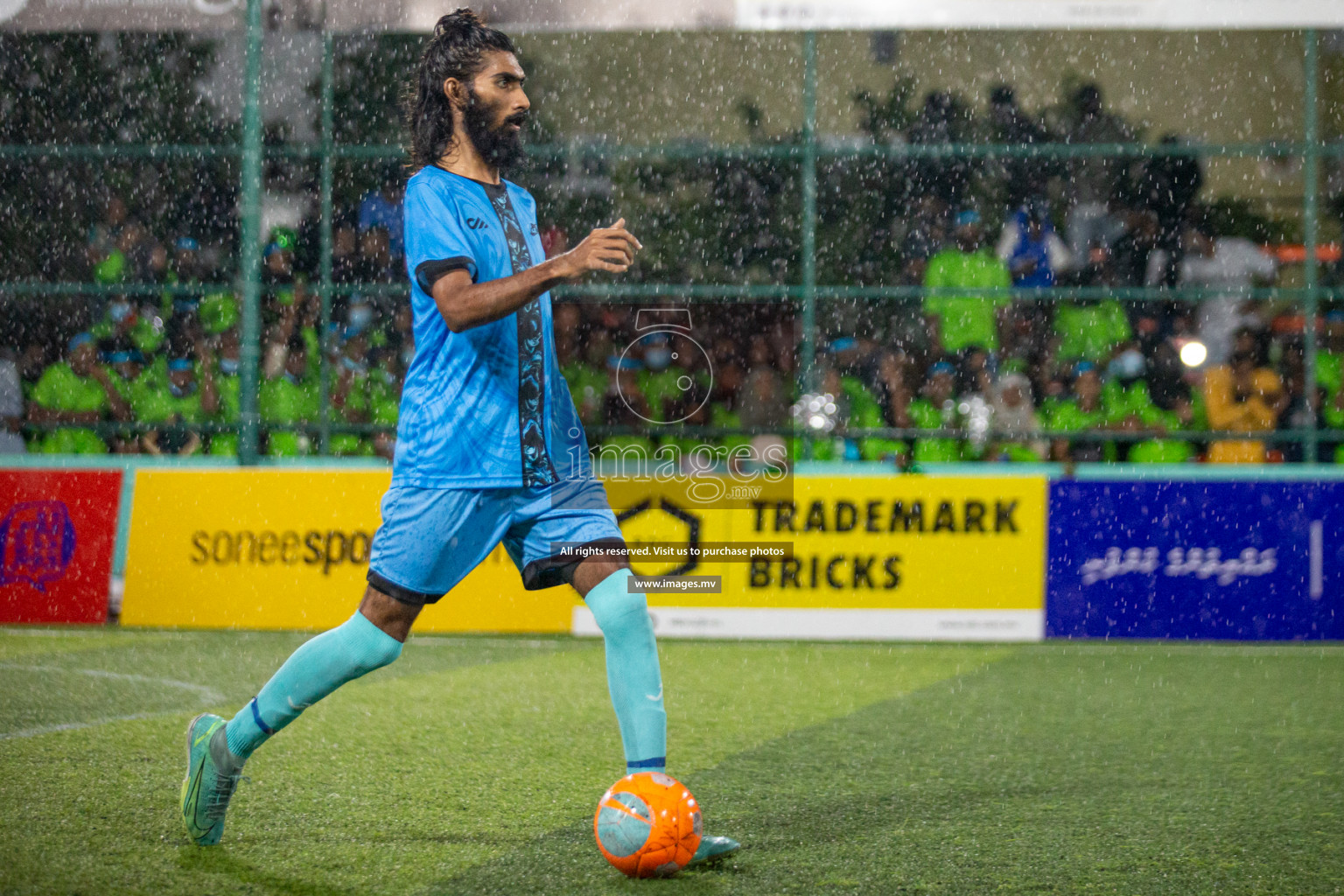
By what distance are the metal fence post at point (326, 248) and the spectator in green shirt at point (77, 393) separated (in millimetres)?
1761

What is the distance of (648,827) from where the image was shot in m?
3.20

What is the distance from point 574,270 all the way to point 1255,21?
776cm

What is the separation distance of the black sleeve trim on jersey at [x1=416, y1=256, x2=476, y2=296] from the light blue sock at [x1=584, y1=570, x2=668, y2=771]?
790 millimetres

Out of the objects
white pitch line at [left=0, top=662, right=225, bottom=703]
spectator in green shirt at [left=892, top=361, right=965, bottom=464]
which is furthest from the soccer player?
spectator in green shirt at [left=892, top=361, right=965, bottom=464]

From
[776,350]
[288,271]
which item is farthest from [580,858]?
[288,271]

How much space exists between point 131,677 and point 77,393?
195 inches

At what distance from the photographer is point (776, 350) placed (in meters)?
10.2

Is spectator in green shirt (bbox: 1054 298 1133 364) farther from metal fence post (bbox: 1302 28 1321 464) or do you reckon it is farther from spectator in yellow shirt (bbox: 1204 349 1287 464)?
metal fence post (bbox: 1302 28 1321 464)

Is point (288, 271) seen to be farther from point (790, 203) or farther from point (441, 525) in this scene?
point (441, 525)

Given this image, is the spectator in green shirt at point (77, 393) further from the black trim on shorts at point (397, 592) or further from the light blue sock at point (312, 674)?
the black trim on shorts at point (397, 592)

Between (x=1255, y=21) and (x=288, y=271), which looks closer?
(x=1255, y=21)

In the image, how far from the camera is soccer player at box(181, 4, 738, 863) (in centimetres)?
329

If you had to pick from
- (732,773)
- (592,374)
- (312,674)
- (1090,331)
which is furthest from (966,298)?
(312,674)

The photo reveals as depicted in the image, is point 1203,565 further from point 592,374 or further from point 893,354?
point 592,374
